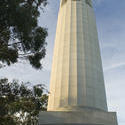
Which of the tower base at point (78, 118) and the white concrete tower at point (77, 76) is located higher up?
the white concrete tower at point (77, 76)

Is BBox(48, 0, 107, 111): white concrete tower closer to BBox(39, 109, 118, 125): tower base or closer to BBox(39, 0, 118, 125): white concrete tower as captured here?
BBox(39, 0, 118, 125): white concrete tower

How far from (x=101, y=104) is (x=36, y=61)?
6.44 m

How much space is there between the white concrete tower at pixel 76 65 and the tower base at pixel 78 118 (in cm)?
99

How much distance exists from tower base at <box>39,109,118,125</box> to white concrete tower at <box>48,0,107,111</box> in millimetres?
989

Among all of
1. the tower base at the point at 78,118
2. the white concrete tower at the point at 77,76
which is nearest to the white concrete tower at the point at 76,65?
the white concrete tower at the point at 77,76

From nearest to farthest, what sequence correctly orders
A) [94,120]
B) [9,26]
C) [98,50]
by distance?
[94,120], [9,26], [98,50]

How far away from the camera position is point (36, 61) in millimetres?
17234

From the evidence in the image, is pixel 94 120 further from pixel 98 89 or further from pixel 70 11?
pixel 70 11

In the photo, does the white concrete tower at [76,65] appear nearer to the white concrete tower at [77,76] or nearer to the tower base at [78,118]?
the white concrete tower at [77,76]

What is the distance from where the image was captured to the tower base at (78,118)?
14.0m

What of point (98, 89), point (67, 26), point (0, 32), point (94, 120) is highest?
point (67, 26)

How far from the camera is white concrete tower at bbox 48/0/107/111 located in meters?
15.7

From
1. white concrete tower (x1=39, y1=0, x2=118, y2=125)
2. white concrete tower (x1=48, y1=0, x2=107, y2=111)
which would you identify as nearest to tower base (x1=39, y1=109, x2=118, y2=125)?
white concrete tower (x1=39, y1=0, x2=118, y2=125)

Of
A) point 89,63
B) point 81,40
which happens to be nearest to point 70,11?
point 81,40
